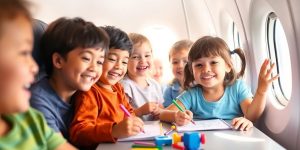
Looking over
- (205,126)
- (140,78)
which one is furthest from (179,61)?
(205,126)

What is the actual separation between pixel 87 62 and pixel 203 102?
27.1 inches

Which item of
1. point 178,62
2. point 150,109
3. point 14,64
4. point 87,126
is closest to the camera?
point 14,64

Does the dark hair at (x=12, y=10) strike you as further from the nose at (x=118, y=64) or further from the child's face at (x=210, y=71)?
the child's face at (x=210, y=71)

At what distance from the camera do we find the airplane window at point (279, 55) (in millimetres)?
1743

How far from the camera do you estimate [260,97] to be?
5.09ft

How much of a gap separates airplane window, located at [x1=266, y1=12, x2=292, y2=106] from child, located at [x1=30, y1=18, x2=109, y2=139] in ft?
3.17

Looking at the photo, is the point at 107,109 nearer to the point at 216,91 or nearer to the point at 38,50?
the point at 38,50

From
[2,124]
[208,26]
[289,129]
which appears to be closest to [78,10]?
[208,26]

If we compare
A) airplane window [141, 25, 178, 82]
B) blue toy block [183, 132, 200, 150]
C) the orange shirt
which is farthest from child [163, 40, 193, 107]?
airplane window [141, 25, 178, 82]

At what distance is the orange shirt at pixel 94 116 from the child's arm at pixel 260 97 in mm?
594

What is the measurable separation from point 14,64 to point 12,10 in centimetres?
12

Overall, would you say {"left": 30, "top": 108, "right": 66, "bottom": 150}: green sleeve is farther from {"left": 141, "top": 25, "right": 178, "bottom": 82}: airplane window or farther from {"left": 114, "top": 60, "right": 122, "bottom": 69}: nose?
{"left": 141, "top": 25, "right": 178, "bottom": 82}: airplane window

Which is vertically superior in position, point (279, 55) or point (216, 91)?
point (279, 55)

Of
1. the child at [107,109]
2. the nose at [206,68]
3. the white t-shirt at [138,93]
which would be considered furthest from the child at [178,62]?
the child at [107,109]
